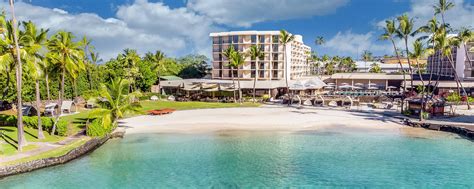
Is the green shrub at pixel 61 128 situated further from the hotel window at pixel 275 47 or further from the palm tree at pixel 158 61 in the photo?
the hotel window at pixel 275 47

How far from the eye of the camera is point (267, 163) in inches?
1049

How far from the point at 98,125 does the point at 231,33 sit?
210 feet

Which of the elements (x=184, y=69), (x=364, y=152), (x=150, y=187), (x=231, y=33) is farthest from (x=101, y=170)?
(x=184, y=69)

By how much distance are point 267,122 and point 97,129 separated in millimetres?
18403

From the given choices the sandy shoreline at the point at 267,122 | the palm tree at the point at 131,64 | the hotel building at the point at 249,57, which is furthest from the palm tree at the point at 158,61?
the sandy shoreline at the point at 267,122

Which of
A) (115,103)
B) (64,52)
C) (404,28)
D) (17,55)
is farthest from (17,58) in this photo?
(404,28)

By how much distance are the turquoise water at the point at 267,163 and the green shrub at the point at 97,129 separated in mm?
1819

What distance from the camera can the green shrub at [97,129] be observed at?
3356cm

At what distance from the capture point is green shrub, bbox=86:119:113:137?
1321 inches

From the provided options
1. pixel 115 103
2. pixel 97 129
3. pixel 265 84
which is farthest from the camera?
pixel 265 84

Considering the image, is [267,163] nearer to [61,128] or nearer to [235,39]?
[61,128]

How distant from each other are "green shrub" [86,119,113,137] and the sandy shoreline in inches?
134

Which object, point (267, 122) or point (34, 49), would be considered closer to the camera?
point (34, 49)

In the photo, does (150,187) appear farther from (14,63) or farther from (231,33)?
(231,33)
